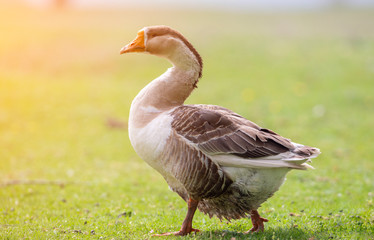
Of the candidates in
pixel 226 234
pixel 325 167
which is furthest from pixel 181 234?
A: pixel 325 167

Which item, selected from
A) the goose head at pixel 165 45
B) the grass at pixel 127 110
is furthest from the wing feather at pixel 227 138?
the grass at pixel 127 110

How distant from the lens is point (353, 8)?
5709 centimetres

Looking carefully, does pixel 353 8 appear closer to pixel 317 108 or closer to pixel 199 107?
pixel 317 108

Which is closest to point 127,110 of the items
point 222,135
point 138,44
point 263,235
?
point 138,44

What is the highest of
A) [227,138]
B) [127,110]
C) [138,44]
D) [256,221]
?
[138,44]

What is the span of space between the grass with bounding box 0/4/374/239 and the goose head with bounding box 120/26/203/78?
2702mm

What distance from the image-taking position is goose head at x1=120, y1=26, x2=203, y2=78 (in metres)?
7.29

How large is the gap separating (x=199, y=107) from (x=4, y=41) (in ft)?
97.8

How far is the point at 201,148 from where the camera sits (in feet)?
22.3

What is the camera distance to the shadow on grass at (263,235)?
274 inches

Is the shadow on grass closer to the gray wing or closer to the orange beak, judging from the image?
the gray wing

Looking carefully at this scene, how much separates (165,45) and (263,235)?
323cm

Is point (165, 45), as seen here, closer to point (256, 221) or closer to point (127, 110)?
point (256, 221)

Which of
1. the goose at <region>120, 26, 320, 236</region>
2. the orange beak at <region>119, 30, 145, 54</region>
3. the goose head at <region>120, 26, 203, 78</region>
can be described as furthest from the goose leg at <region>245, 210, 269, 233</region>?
the orange beak at <region>119, 30, 145, 54</region>
